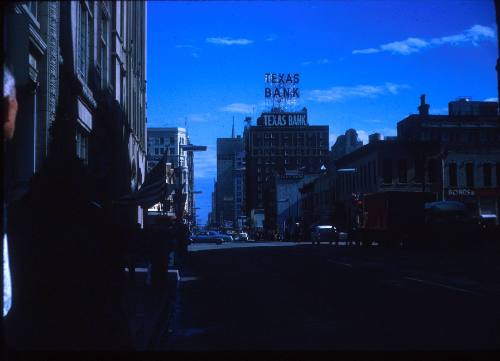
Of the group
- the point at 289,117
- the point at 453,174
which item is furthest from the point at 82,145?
the point at 453,174

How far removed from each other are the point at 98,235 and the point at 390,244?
33022 mm

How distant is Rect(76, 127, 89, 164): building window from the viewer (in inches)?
136

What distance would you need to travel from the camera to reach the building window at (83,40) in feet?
10.8

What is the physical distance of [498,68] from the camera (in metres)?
3.69

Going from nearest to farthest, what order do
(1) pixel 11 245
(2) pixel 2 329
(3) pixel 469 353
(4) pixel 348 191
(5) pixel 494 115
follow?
(2) pixel 2 329, (1) pixel 11 245, (3) pixel 469 353, (5) pixel 494 115, (4) pixel 348 191

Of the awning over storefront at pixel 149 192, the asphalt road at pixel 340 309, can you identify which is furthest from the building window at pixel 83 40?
the asphalt road at pixel 340 309

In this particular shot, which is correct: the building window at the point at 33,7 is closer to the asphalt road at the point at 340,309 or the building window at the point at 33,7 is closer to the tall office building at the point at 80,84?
the tall office building at the point at 80,84

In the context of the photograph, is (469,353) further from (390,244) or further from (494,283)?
(390,244)

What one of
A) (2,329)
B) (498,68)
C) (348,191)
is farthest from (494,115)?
(348,191)

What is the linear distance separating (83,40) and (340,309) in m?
7.17

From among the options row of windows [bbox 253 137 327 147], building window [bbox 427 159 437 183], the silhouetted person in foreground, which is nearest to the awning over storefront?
the silhouetted person in foreground

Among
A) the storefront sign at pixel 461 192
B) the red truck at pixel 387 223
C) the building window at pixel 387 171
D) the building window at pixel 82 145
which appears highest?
the building window at pixel 387 171

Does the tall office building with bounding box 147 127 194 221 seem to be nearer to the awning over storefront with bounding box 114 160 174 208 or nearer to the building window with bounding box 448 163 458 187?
the awning over storefront with bounding box 114 160 174 208

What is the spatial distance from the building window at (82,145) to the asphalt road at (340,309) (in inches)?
50.7
